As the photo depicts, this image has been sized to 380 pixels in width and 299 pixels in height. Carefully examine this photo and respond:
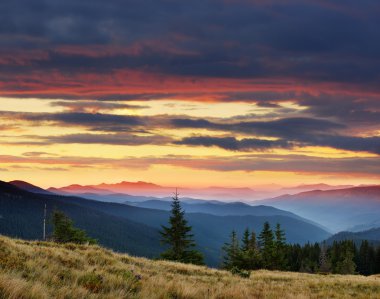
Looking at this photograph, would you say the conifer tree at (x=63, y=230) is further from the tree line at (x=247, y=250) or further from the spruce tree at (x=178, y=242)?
the spruce tree at (x=178, y=242)

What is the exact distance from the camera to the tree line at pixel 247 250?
172 feet

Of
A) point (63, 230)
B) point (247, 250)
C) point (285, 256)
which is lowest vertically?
point (285, 256)

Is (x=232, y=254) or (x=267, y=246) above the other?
(x=267, y=246)

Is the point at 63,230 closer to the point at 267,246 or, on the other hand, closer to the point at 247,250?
the point at 247,250

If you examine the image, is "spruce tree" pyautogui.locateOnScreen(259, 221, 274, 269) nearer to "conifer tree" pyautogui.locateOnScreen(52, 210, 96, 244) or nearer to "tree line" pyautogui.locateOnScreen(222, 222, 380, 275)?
"tree line" pyautogui.locateOnScreen(222, 222, 380, 275)

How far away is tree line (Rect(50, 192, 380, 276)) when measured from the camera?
5234cm

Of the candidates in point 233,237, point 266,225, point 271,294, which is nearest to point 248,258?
point 233,237

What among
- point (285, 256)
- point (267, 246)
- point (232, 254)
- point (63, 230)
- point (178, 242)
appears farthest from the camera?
point (285, 256)

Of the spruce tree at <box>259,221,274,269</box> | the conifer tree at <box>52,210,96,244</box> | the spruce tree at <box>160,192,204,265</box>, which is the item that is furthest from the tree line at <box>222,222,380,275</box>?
the conifer tree at <box>52,210,96,244</box>

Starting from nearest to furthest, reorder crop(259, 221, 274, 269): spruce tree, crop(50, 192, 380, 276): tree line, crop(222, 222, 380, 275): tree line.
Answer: crop(50, 192, 380, 276): tree line
crop(222, 222, 380, 275): tree line
crop(259, 221, 274, 269): spruce tree

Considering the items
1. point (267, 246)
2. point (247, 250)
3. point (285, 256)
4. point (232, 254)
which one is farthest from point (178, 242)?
point (285, 256)

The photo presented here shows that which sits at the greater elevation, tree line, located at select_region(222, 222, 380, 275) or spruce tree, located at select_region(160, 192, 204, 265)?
spruce tree, located at select_region(160, 192, 204, 265)

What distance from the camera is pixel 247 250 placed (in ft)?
217

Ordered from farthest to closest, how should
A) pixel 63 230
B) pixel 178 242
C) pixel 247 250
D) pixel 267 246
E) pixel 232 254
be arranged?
pixel 267 246 < pixel 247 250 < pixel 232 254 < pixel 63 230 < pixel 178 242
